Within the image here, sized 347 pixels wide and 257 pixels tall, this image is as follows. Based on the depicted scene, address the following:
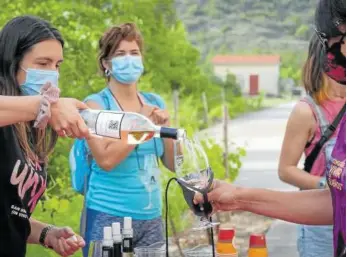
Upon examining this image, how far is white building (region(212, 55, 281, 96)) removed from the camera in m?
14.9

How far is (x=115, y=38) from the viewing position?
4.52m

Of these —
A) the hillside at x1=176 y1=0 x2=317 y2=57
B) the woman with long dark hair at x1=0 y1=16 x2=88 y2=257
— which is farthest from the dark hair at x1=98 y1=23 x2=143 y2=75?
the hillside at x1=176 y1=0 x2=317 y2=57

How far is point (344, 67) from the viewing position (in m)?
2.74

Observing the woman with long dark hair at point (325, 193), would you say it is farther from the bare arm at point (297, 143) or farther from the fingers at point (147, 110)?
the fingers at point (147, 110)

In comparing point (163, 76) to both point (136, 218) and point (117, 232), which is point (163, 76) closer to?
point (136, 218)

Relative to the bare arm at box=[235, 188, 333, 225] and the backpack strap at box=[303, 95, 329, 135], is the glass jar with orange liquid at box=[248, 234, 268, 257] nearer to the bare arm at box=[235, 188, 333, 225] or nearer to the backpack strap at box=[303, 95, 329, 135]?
the bare arm at box=[235, 188, 333, 225]

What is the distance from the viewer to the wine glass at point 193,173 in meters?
2.76

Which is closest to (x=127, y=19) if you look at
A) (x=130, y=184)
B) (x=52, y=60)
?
(x=130, y=184)

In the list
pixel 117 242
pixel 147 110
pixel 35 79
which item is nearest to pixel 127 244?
pixel 117 242

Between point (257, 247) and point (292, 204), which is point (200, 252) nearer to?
point (257, 247)

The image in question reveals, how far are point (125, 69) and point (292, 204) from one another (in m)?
1.73

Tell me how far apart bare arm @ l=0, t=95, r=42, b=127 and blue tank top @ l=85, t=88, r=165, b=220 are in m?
1.69

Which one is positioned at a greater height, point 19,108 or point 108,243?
point 19,108

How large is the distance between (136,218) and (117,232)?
1.38 metres
